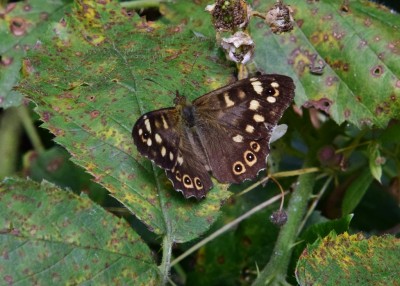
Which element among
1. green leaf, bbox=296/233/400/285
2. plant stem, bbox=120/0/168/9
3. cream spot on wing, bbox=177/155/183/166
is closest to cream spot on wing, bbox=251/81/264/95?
cream spot on wing, bbox=177/155/183/166

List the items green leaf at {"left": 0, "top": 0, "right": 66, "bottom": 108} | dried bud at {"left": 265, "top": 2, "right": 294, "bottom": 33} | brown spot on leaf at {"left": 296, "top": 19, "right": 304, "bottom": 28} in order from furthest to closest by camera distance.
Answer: green leaf at {"left": 0, "top": 0, "right": 66, "bottom": 108}
brown spot on leaf at {"left": 296, "top": 19, "right": 304, "bottom": 28}
dried bud at {"left": 265, "top": 2, "right": 294, "bottom": 33}

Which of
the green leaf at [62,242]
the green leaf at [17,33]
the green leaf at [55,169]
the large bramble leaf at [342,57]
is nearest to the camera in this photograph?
the green leaf at [62,242]

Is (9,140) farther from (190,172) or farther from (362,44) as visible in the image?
(362,44)

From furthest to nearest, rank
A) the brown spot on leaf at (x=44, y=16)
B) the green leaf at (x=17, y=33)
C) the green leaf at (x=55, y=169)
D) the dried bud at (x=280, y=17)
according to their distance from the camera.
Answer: the green leaf at (x=55, y=169) → the brown spot on leaf at (x=44, y=16) → the green leaf at (x=17, y=33) → the dried bud at (x=280, y=17)

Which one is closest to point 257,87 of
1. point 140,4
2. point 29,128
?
point 140,4

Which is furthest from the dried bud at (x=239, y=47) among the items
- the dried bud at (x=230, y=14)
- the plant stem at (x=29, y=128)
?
the plant stem at (x=29, y=128)

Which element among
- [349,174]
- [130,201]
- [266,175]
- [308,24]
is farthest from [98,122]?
[349,174]

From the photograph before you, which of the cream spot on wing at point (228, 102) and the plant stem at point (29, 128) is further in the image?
the plant stem at point (29, 128)

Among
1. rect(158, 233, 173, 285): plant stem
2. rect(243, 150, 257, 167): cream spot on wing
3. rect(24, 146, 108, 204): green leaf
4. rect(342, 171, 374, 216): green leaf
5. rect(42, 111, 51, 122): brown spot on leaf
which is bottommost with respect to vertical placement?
rect(24, 146, 108, 204): green leaf

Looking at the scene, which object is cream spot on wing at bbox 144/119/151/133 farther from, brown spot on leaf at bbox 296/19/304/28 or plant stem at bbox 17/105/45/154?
plant stem at bbox 17/105/45/154

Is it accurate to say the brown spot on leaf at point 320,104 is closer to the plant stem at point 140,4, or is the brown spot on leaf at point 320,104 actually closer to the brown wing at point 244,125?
the brown wing at point 244,125
